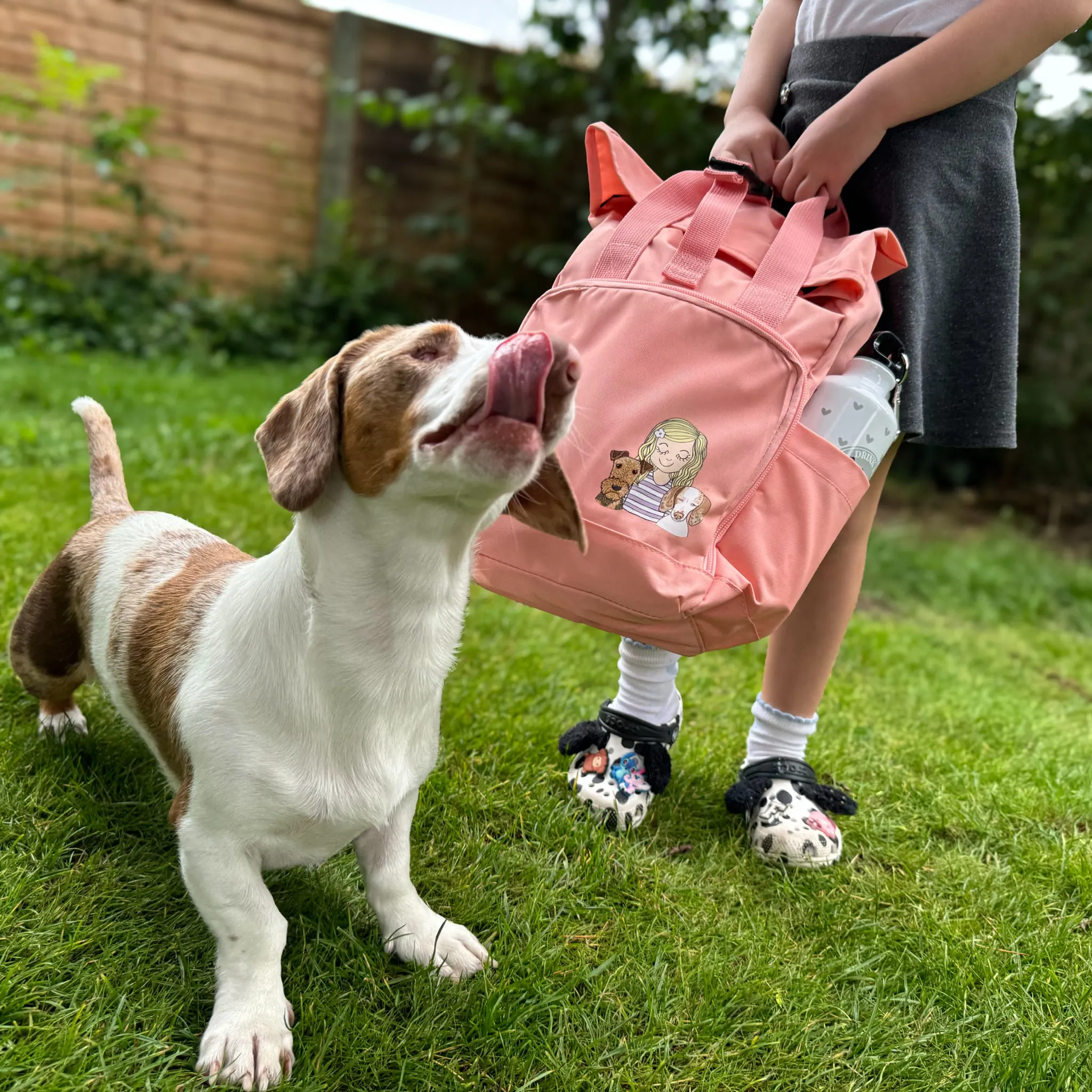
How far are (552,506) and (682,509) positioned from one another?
260 mm

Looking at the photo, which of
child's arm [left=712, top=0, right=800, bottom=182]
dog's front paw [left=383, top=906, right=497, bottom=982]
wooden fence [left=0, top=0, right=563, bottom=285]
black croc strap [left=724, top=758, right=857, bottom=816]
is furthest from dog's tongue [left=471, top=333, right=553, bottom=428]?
wooden fence [left=0, top=0, right=563, bottom=285]

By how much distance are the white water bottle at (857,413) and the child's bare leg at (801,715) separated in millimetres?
263

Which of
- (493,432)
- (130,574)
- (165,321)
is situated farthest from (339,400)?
(165,321)

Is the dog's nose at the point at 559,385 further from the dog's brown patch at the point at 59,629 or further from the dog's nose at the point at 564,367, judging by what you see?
the dog's brown patch at the point at 59,629

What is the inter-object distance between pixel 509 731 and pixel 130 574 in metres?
0.98

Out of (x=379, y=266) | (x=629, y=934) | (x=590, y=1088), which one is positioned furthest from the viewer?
(x=379, y=266)

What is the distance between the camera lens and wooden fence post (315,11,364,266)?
25.7ft

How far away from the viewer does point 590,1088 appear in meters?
1.55

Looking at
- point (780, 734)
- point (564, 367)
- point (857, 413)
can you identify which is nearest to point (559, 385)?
point (564, 367)

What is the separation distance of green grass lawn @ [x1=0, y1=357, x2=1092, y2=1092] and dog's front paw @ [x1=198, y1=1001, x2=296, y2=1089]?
0.11 ft

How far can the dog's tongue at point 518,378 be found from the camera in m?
1.36

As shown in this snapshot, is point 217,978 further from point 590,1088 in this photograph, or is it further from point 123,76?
point 123,76

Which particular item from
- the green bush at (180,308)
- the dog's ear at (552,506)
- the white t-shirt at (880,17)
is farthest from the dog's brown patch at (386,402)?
the green bush at (180,308)

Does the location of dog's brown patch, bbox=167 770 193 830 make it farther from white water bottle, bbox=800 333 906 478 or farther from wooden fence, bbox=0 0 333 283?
wooden fence, bbox=0 0 333 283
